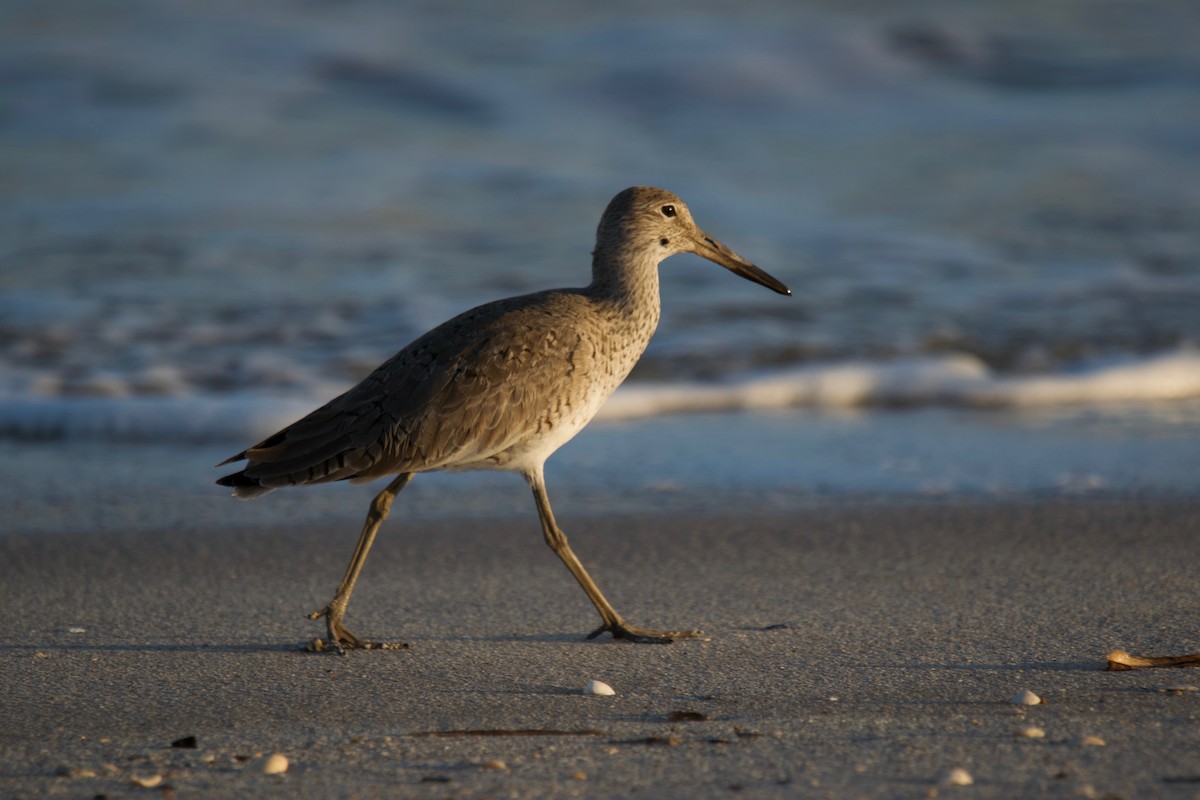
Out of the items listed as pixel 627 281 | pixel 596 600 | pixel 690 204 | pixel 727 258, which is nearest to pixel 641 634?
pixel 596 600

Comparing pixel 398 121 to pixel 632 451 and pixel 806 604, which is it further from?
pixel 806 604

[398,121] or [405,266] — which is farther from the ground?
[398,121]

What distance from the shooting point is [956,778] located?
286cm

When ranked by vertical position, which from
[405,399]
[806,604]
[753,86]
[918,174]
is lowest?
[806,604]

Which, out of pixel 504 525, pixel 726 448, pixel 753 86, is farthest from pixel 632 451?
pixel 753 86

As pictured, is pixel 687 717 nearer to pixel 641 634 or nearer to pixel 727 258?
pixel 641 634

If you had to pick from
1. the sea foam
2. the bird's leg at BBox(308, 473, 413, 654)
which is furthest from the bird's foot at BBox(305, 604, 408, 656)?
the sea foam

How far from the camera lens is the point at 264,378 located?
8219mm

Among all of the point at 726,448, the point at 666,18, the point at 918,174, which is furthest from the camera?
the point at 666,18

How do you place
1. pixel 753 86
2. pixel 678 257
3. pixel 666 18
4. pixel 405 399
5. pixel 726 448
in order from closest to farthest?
pixel 405 399 < pixel 726 448 < pixel 678 257 < pixel 753 86 < pixel 666 18

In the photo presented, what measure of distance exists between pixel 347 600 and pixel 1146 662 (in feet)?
7.29

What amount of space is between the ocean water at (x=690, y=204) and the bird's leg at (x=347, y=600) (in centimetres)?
174

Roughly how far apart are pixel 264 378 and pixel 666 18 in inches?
361

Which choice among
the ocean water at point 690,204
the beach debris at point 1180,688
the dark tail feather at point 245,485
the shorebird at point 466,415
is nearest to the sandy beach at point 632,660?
the beach debris at point 1180,688
